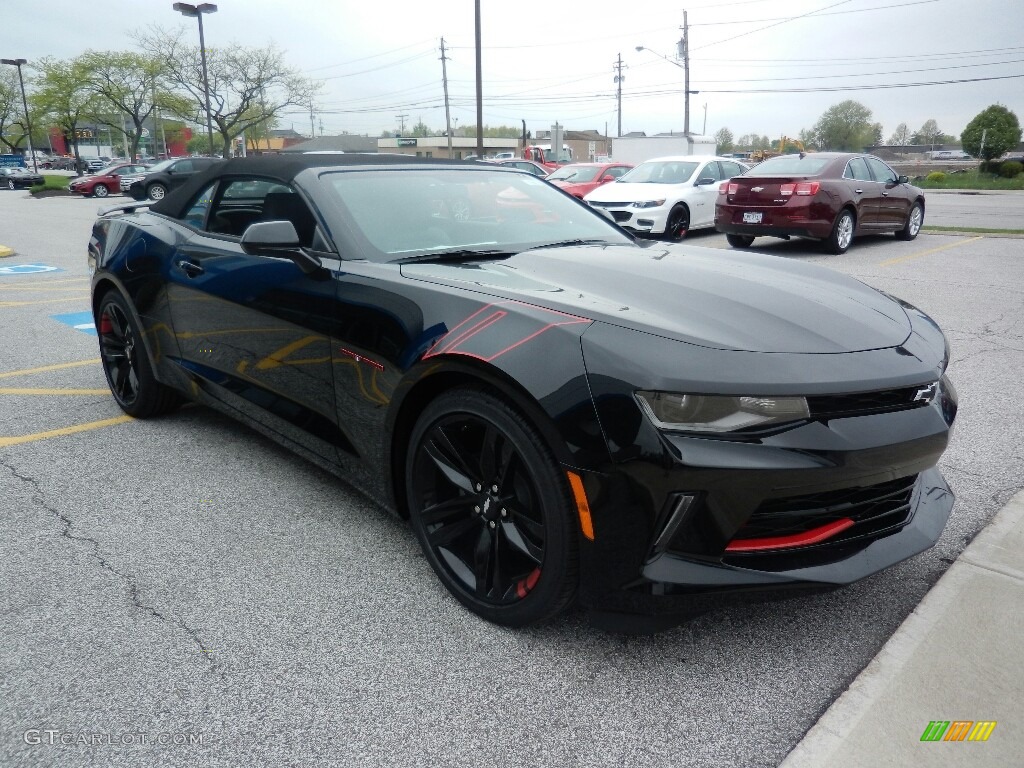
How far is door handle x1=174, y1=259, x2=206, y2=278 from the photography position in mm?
3650

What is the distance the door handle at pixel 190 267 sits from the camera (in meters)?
3.65

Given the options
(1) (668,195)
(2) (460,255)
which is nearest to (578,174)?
(1) (668,195)

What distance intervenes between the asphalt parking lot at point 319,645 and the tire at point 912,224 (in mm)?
10261

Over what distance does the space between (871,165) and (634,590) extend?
1199 cm

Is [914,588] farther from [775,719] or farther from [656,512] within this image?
[656,512]

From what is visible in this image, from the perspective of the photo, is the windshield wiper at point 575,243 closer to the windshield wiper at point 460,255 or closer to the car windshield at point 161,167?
the windshield wiper at point 460,255

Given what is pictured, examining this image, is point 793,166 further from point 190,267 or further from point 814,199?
point 190,267

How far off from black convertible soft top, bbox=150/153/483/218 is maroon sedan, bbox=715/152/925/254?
8.37 m

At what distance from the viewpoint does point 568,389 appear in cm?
205

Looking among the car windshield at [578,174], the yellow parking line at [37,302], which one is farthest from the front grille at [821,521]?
the car windshield at [578,174]

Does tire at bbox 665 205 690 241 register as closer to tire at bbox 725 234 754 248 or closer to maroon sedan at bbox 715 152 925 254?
tire at bbox 725 234 754 248

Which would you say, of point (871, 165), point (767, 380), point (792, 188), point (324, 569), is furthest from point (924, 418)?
point (871, 165)

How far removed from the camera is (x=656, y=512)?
6.46ft

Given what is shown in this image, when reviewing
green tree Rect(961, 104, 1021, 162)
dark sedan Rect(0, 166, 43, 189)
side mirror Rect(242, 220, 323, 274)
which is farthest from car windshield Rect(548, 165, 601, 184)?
green tree Rect(961, 104, 1021, 162)
